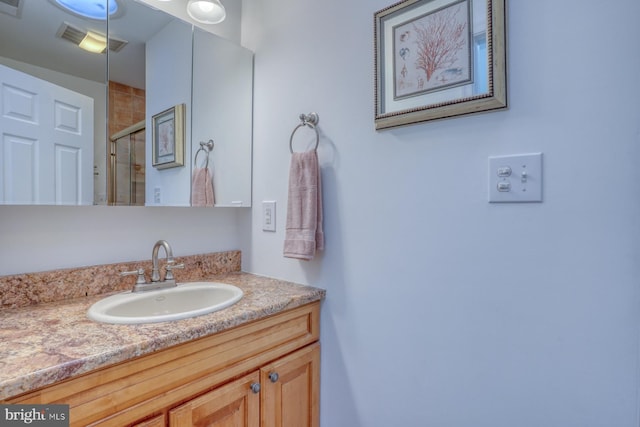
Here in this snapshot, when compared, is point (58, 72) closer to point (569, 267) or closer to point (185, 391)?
point (185, 391)

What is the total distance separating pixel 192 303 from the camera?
49.9 inches

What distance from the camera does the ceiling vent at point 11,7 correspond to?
37.4 inches

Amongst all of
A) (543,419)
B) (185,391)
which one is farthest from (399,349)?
(185,391)

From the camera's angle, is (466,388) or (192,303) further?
(192,303)

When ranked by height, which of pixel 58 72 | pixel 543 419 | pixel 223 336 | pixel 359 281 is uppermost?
pixel 58 72

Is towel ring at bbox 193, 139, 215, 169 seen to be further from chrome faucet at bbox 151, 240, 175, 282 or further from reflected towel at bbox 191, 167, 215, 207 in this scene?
chrome faucet at bbox 151, 240, 175, 282

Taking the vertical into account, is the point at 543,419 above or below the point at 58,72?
below

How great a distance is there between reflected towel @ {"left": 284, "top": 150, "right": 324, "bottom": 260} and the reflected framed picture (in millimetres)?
498

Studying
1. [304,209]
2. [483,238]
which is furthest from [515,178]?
[304,209]

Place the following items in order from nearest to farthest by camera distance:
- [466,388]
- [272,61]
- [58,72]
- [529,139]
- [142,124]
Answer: [529,139]
[466,388]
[58,72]
[142,124]
[272,61]

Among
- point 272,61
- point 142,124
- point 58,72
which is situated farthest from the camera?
point 272,61

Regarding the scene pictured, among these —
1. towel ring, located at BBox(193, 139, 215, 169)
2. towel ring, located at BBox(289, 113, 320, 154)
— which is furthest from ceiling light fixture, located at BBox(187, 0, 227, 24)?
towel ring, located at BBox(289, 113, 320, 154)

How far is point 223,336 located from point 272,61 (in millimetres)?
1146

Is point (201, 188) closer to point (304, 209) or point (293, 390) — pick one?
point (304, 209)
